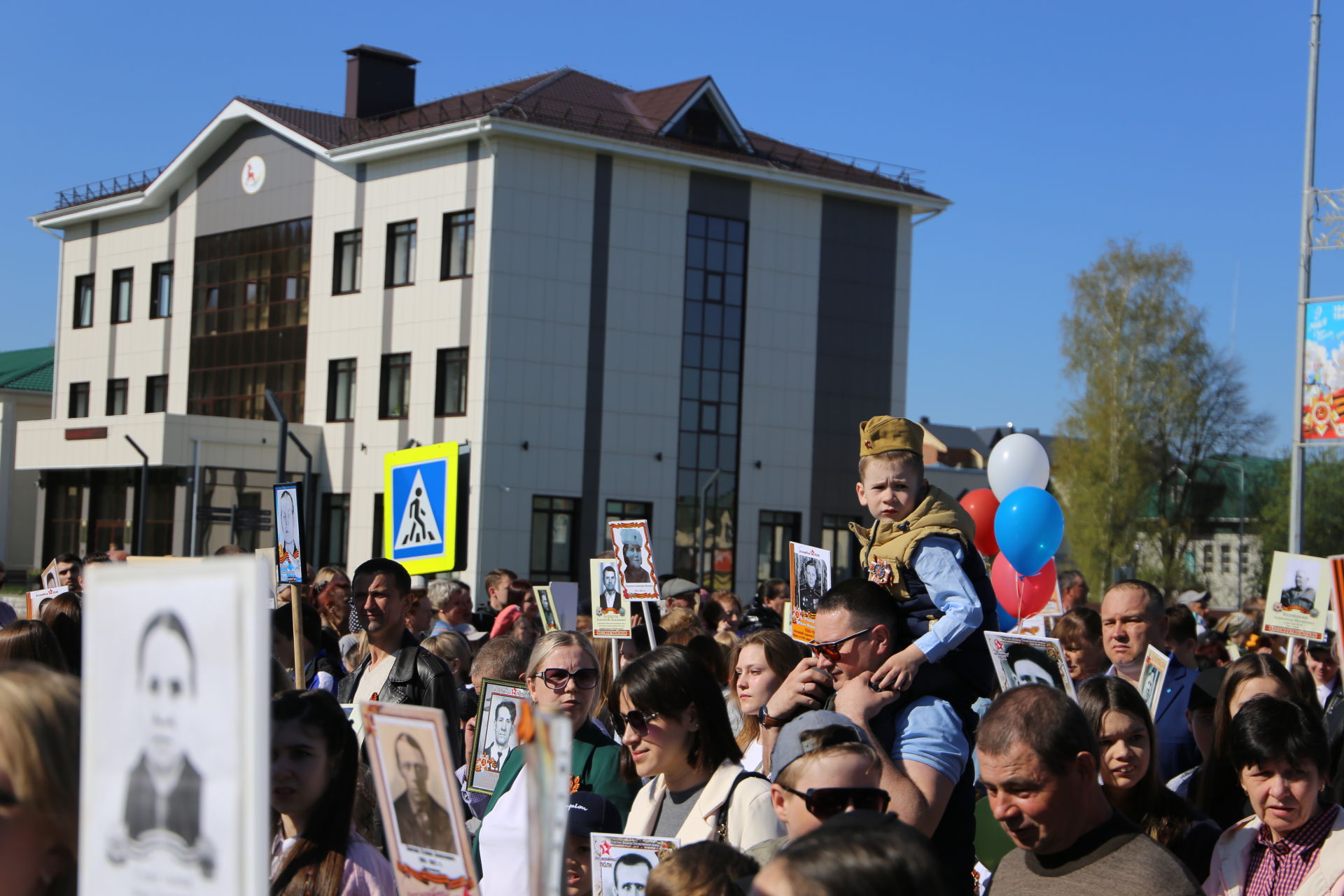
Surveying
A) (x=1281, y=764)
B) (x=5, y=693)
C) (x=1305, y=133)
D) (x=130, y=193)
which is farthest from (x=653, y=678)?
(x=130, y=193)

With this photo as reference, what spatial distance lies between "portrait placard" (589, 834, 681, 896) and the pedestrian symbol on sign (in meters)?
5.35

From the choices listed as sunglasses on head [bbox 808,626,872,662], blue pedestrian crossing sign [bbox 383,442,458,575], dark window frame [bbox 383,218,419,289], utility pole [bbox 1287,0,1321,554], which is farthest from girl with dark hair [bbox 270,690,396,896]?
dark window frame [bbox 383,218,419,289]

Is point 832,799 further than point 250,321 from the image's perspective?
No

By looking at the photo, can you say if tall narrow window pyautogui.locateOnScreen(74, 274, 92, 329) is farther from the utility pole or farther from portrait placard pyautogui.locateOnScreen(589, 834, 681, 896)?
portrait placard pyautogui.locateOnScreen(589, 834, 681, 896)

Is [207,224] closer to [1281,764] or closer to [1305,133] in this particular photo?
[1305,133]

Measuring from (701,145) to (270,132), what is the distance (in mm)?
13505

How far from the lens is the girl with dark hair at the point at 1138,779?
4691 millimetres

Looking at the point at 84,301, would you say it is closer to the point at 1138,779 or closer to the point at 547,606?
the point at 547,606

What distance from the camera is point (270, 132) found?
4372 centimetres

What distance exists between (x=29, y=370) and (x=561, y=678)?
196 feet

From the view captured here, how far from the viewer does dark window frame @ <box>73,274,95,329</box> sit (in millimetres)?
49844

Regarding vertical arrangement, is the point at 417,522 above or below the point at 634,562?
above

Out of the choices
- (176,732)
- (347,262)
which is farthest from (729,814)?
(347,262)

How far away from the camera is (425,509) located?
9211mm
